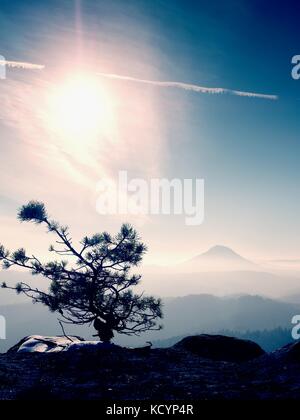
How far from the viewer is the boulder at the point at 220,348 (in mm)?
15702

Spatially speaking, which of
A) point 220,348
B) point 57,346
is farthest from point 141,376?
point 220,348

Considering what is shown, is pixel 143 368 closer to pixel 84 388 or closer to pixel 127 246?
pixel 84 388

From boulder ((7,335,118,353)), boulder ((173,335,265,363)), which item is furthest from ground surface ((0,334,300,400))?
boulder ((173,335,265,363))

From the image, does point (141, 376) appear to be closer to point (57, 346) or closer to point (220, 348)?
point (57, 346)

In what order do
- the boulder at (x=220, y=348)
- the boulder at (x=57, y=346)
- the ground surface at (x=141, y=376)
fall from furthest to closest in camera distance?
the boulder at (x=220, y=348), the boulder at (x=57, y=346), the ground surface at (x=141, y=376)

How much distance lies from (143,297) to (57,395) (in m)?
8.52

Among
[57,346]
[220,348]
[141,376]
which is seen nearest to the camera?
[141,376]

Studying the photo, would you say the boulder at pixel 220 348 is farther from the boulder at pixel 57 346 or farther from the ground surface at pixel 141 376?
the boulder at pixel 57 346

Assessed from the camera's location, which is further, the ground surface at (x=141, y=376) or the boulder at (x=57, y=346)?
the boulder at (x=57, y=346)

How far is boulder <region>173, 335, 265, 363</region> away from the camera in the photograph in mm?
15702

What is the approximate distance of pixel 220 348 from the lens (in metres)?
16.3

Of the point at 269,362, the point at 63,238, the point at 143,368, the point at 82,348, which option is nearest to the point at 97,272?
the point at 63,238

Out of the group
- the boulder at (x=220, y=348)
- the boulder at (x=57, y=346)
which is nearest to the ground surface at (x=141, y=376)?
the boulder at (x=57, y=346)
